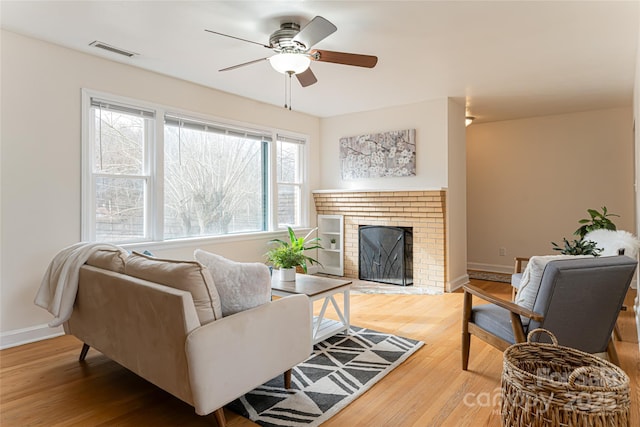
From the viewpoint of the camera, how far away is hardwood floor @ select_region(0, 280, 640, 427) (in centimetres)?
195

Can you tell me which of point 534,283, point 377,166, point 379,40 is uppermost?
point 379,40

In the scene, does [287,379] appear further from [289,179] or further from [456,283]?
[289,179]

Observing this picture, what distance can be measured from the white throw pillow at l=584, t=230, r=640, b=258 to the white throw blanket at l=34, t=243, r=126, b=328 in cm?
374

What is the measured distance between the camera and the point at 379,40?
2949 mm

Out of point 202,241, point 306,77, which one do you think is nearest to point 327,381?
point 306,77

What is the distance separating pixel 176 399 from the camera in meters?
2.15

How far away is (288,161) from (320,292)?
→ 3029 mm

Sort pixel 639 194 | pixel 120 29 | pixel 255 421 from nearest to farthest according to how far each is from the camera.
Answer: pixel 255 421 → pixel 120 29 → pixel 639 194

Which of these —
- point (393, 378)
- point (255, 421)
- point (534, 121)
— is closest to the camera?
point (255, 421)

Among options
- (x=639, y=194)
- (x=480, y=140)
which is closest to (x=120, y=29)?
(x=639, y=194)

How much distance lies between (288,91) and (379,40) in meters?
1.70

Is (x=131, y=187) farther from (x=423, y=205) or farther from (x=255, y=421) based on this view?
(x=423, y=205)

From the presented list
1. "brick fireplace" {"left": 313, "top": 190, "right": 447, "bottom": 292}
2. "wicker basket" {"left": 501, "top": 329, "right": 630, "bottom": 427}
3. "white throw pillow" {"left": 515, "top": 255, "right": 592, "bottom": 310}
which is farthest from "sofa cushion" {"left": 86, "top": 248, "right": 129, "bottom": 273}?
"brick fireplace" {"left": 313, "top": 190, "right": 447, "bottom": 292}

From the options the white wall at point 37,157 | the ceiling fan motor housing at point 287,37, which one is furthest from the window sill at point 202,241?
the ceiling fan motor housing at point 287,37
